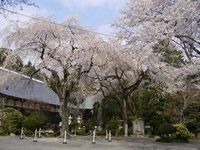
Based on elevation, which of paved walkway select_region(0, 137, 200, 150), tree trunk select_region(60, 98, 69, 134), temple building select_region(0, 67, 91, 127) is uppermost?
temple building select_region(0, 67, 91, 127)

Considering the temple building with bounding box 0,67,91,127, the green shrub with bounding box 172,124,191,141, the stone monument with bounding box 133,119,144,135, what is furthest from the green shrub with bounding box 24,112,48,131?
the green shrub with bounding box 172,124,191,141

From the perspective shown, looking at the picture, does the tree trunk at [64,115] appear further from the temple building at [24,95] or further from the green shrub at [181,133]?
the green shrub at [181,133]

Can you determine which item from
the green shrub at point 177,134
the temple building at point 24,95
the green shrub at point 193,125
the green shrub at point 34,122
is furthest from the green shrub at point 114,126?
the temple building at point 24,95

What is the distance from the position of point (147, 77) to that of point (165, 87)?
1678 millimetres

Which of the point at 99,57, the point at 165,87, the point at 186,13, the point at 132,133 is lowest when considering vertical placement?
the point at 132,133

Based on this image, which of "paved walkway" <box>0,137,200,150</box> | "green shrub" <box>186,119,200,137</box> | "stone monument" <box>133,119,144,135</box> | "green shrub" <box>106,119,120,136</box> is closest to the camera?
"paved walkway" <box>0,137,200,150</box>

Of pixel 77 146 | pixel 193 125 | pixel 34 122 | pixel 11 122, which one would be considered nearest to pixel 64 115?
pixel 34 122

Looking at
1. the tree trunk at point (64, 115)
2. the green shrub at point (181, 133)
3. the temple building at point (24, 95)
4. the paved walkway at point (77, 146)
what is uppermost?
the temple building at point (24, 95)

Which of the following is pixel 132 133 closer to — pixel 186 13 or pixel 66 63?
pixel 66 63

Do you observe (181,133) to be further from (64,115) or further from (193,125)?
(64,115)

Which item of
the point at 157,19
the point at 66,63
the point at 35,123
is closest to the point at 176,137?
the point at 157,19

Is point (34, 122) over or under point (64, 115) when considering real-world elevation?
under

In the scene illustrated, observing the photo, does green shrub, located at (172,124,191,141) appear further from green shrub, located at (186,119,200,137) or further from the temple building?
the temple building

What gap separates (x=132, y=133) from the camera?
57.5ft
